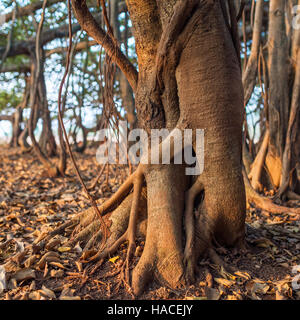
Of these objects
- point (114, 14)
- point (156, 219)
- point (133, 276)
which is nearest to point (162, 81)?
point (156, 219)

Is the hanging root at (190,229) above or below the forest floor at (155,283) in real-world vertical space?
above

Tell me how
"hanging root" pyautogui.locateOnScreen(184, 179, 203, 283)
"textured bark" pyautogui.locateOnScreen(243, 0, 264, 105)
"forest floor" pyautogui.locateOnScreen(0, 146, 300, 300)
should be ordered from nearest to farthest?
1. "forest floor" pyautogui.locateOnScreen(0, 146, 300, 300)
2. "hanging root" pyautogui.locateOnScreen(184, 179, 203, 283)
3. "textured bark" pyautogui.locateOnScreen(243, 0, 264, 105)

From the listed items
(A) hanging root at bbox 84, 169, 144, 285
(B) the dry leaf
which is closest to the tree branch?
(A) hanging root at bbox 84, 169, 144, 285

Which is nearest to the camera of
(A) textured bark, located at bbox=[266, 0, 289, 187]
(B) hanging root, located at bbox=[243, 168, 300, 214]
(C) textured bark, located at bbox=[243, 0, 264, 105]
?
(B) hanging root, located at bbox=[243, 168, 300, 214]

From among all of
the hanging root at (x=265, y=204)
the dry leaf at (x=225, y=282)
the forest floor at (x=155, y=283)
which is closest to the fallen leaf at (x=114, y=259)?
the forest floor at (x=155, y=283)

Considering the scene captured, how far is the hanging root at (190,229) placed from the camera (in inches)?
74.4

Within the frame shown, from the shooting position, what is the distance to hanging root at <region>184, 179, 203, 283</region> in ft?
6.20

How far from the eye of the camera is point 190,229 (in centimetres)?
202

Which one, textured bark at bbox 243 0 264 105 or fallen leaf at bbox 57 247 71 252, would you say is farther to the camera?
textured bark at bbox 243 0 264 105

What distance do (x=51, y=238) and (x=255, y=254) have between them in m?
1.54

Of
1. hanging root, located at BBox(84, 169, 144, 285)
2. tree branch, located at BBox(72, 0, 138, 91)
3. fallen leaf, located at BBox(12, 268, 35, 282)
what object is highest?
tree branch, located at BBox(72, 0, 138, 91)

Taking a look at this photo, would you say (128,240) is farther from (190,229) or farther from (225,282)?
(225,282)

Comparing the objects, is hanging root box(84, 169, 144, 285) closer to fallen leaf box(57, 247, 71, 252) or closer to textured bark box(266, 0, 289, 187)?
fallen leaf box(57, 247, 71, 252)

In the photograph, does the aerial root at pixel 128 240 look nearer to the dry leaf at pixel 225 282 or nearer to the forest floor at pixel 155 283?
the forest floor at pixel 155 283
